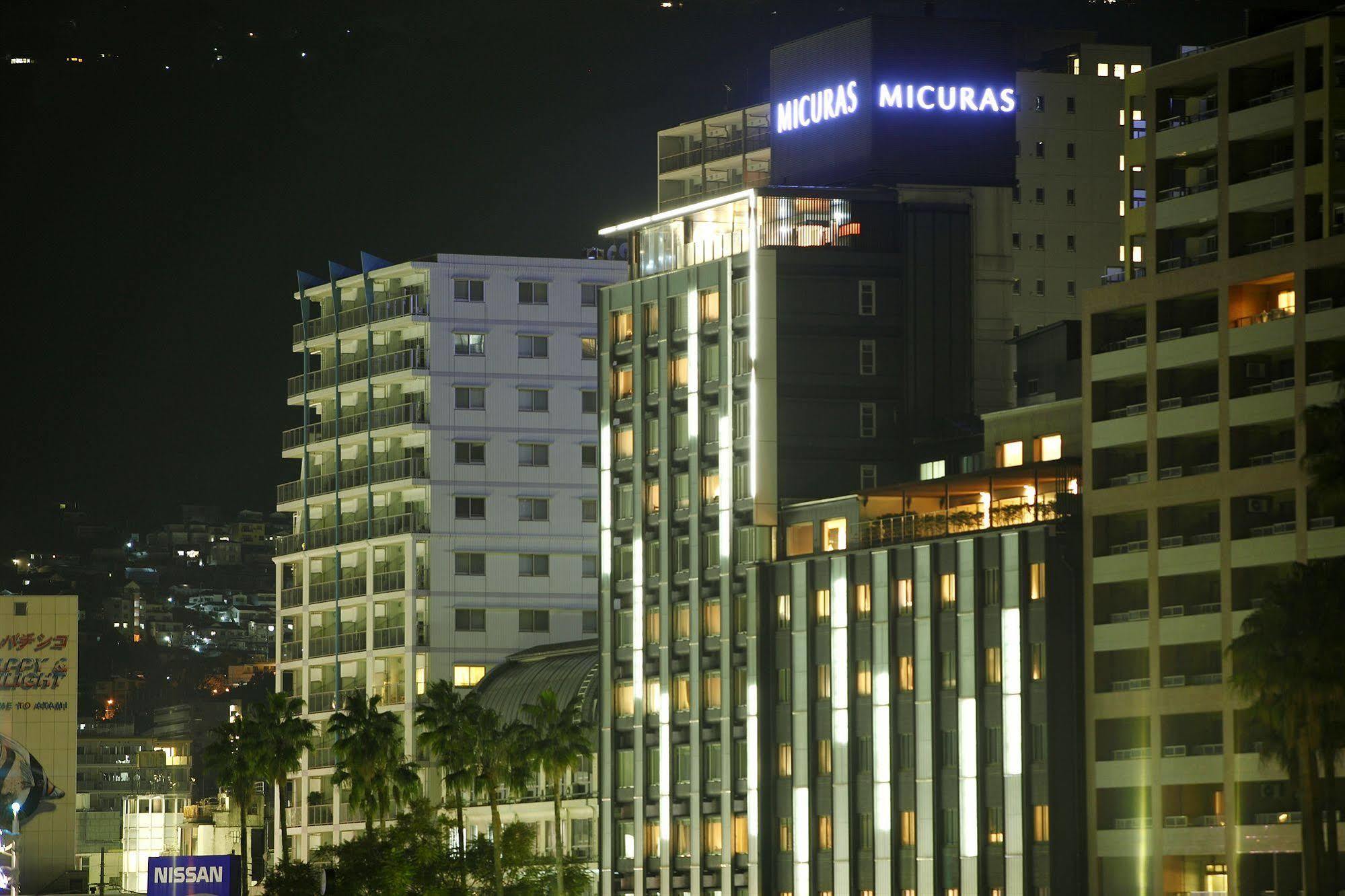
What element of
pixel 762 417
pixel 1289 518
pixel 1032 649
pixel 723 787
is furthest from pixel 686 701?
pixel 1289 518

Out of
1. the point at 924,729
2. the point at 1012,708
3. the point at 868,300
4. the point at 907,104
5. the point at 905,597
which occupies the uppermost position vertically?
the point at 907,104

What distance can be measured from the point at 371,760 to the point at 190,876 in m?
16.3

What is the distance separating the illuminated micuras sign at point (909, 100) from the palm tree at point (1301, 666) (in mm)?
62418

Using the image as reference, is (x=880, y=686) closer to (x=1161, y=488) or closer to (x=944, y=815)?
(x=944, y=815)

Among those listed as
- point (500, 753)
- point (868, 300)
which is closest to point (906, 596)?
point (868, 300)

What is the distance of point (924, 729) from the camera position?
431ft

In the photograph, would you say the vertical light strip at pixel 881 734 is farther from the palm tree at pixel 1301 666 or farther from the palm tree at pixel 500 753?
the palm tree at pixel 1301 666

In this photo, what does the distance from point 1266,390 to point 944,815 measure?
27.7 metres

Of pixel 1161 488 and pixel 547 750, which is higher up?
pixel 1161 488

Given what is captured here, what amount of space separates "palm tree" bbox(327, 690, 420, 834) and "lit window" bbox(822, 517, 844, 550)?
32.6 meters

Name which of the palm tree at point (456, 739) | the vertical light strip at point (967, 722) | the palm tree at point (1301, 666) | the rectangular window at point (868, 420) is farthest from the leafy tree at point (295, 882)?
the palm tree at point (1301, 666)

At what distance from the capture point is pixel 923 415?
152m

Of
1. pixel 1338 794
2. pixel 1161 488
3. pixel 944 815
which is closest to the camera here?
pixel 1338 794

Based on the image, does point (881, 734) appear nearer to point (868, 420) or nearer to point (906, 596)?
point (906, 596)
